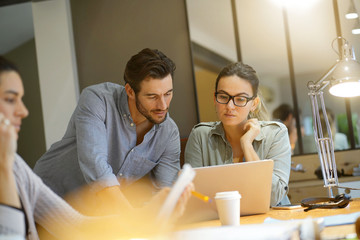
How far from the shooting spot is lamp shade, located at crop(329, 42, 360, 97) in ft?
6.66

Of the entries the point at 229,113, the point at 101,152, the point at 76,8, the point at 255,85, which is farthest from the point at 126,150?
the point at 76,8

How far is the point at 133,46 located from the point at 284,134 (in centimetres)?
226

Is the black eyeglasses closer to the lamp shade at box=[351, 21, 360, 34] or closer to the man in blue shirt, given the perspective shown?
the man in blue shirt

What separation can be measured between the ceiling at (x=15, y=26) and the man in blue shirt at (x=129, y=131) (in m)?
3.74

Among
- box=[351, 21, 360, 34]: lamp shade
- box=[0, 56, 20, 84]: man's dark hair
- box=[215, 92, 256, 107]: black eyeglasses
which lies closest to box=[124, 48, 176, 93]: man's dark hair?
box=[215, 92, 256, 107]: black eyeglasses

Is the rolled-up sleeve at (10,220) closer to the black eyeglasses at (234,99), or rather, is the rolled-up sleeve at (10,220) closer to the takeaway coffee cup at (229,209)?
the takeaway coffee cup at (229,209)

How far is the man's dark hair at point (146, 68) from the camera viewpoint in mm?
2196

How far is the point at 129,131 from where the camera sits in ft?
7.71

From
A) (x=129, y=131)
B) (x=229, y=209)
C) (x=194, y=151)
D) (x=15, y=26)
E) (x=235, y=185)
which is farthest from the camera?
(x=15, y=26)

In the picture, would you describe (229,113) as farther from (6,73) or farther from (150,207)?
(6,73)

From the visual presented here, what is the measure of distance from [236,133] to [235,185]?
83 centimetres

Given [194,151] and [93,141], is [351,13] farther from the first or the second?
[93,141]

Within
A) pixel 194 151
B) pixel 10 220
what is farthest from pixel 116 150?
pixel 10 220

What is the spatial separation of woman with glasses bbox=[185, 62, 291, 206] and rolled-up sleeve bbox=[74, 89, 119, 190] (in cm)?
52
